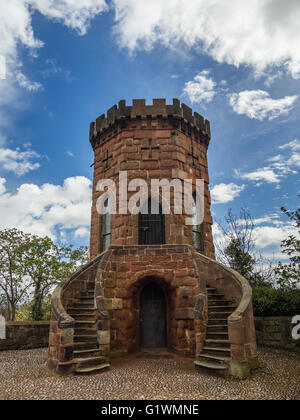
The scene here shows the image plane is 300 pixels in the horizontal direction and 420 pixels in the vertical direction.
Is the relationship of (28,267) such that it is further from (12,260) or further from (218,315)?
(218,315)

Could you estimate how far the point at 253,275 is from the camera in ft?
53.4

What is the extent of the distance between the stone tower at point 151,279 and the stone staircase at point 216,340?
0.03m

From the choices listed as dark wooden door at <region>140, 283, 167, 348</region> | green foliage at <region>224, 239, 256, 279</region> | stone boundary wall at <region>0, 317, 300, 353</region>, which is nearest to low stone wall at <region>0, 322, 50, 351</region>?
stone boundary wall at <region>0, 317, 300, 353</region>

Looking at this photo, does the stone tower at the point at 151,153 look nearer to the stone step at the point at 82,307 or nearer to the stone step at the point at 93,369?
the stone step at the point at 82,307

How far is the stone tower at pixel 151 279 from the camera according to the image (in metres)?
7.12

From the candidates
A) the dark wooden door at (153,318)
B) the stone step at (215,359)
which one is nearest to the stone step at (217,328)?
the stone step at (215,359)

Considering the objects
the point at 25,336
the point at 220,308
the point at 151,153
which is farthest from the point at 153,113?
the point at 25,336

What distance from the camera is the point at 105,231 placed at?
1088 cm

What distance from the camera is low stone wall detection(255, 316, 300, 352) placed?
373 inches

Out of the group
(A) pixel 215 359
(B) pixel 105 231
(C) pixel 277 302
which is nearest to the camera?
(A) pixel 215 359

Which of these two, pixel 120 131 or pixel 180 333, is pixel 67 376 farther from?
pixel 120 131

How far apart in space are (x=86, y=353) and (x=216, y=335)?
341 cm

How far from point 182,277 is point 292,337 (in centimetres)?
418
